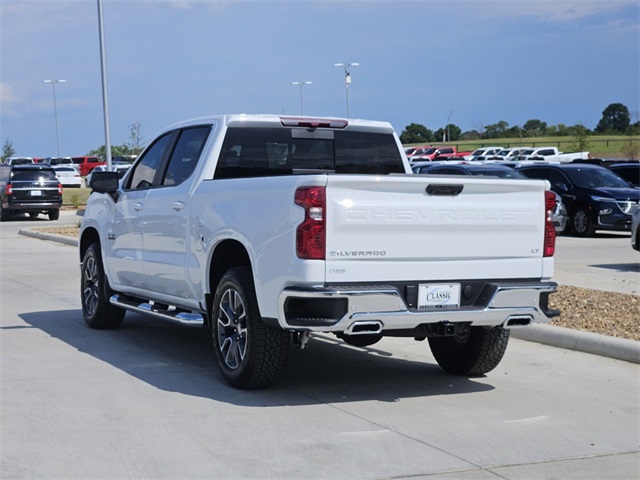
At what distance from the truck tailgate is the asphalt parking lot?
3.17 ft

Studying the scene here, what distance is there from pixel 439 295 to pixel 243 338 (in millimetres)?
1486

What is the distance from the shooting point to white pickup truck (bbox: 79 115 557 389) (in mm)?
6957

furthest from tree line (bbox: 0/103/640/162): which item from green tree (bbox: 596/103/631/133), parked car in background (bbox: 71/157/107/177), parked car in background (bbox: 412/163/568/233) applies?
parked car in background (bbox: 412/163/568/233)

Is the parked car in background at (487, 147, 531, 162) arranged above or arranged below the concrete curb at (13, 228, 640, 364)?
below

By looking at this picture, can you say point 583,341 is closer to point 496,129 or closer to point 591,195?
point 591,195

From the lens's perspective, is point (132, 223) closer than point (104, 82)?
Yes

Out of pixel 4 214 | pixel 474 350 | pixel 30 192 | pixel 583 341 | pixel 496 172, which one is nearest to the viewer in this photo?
pixel 474 350

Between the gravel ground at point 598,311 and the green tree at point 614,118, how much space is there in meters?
118

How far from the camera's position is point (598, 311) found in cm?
1097


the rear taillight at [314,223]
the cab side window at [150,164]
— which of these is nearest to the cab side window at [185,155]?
the cab side window at [150,164]

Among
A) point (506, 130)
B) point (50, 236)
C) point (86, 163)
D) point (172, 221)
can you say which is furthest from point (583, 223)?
point (506, 130)

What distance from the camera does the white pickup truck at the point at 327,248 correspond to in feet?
22.8

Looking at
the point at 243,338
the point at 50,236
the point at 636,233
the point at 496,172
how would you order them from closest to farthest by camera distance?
the point at 243,338 < the point at 636,233 < the point at 50,236 < the point at 496,172

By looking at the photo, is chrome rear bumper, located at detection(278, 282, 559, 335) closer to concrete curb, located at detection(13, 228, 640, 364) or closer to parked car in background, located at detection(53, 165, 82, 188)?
concrete curb, located at detection(13, 228, 640, 364)
